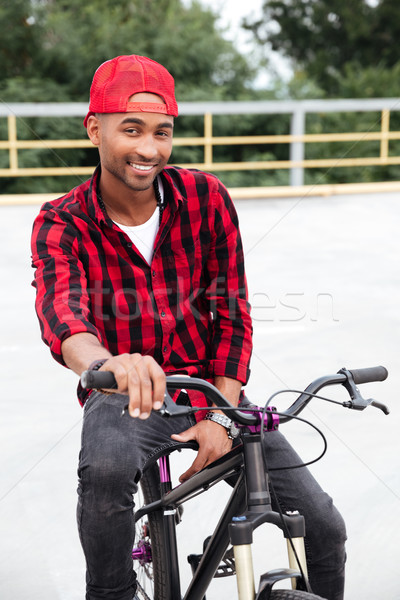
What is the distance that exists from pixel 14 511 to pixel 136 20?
15.0 meters

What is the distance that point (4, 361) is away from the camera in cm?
511

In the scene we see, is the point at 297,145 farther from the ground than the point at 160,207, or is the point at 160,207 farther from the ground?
the point at 297,145

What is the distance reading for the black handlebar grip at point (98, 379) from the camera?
4.82 ft

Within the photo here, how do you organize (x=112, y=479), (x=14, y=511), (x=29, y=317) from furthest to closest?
(x=29, y=317)
(x=14, y=511)
(x=112, y=479)

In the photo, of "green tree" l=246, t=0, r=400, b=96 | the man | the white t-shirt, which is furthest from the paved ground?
"green tree" l=246, t=0, r=400, b=96

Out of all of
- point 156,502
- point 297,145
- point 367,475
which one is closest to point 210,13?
point 297,145

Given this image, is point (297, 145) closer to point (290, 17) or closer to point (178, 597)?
point (178, 597)

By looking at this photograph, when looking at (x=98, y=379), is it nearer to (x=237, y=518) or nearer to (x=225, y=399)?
(x=225, y=399)

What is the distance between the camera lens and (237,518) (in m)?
1.58

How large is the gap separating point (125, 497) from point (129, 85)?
0.96m

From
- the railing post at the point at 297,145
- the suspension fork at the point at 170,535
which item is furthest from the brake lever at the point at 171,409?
the railing post at the point at 297,145

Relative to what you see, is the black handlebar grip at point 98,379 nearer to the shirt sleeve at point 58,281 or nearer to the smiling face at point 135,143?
the shirt sleeve at point 58,281

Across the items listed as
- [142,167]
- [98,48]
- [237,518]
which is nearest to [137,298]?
[142,167]

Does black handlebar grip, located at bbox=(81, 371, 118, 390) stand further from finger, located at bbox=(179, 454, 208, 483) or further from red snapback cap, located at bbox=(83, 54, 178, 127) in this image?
red snapback cap, located at bbox=(83, 54, 178, 127)
